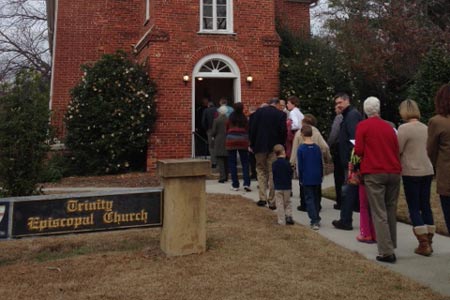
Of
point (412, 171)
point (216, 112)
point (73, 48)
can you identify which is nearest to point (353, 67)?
point (216, 112)

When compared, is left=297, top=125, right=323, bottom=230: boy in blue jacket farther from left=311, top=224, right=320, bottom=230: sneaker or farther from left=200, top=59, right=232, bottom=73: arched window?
left=200, top=59, right=232, bottom=73: arched window

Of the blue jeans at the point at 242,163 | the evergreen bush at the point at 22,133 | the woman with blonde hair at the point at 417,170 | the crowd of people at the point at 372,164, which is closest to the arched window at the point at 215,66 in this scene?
the blue jeans at the point at 242,163

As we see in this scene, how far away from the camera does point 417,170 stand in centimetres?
532

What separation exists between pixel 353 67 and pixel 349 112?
10940 millimetres

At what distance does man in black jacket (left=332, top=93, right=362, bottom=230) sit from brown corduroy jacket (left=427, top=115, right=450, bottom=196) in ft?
5.76

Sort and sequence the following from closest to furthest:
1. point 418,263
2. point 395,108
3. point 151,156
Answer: point 418,263 → point 151,156 → point 395,108

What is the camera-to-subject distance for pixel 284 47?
15.4 metres

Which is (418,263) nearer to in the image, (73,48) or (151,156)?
(151,156)

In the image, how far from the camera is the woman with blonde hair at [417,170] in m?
5.34

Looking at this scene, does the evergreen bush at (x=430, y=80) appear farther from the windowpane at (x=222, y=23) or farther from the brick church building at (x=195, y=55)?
the windowpane at (x=222, y=23)

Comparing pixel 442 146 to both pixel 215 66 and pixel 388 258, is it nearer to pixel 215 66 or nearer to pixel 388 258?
pixel 388 258

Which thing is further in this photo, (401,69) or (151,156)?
(401,69)

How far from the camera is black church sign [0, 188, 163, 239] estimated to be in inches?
201

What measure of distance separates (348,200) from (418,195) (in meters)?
1.25
